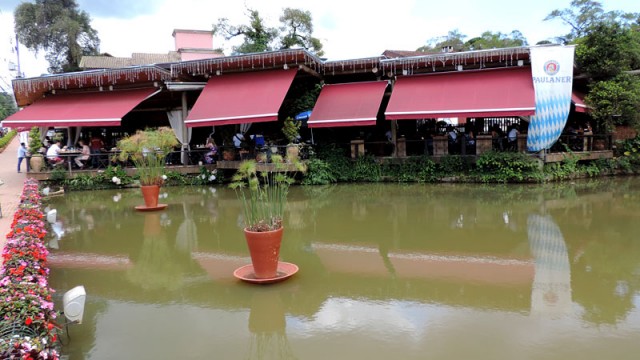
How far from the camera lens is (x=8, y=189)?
42.3 ft

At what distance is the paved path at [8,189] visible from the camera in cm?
787

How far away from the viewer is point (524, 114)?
12227 mm

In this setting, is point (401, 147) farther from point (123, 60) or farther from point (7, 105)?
point (7, 105)

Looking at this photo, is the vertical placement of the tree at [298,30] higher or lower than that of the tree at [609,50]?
higher

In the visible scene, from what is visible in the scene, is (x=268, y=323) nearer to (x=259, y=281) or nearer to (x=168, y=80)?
(x=259, y=281)

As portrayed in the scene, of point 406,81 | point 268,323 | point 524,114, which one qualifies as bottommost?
point 268,323

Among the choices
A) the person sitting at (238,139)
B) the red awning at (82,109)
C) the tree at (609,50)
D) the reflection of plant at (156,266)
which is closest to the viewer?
the reflection of plant at (156,266)

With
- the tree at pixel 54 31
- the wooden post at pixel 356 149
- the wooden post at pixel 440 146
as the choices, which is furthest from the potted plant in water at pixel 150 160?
the tree at pixel 54 31

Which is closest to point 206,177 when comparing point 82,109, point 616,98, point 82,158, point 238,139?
point 238,139

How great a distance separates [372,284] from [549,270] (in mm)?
2099

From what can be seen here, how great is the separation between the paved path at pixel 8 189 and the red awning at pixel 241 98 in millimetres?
4973

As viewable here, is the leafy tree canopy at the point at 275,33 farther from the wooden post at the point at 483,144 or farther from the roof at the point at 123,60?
the wooden post at the point at 483,144

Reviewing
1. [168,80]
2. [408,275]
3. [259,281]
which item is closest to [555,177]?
[408,275]

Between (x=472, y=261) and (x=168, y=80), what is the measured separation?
1261cm
